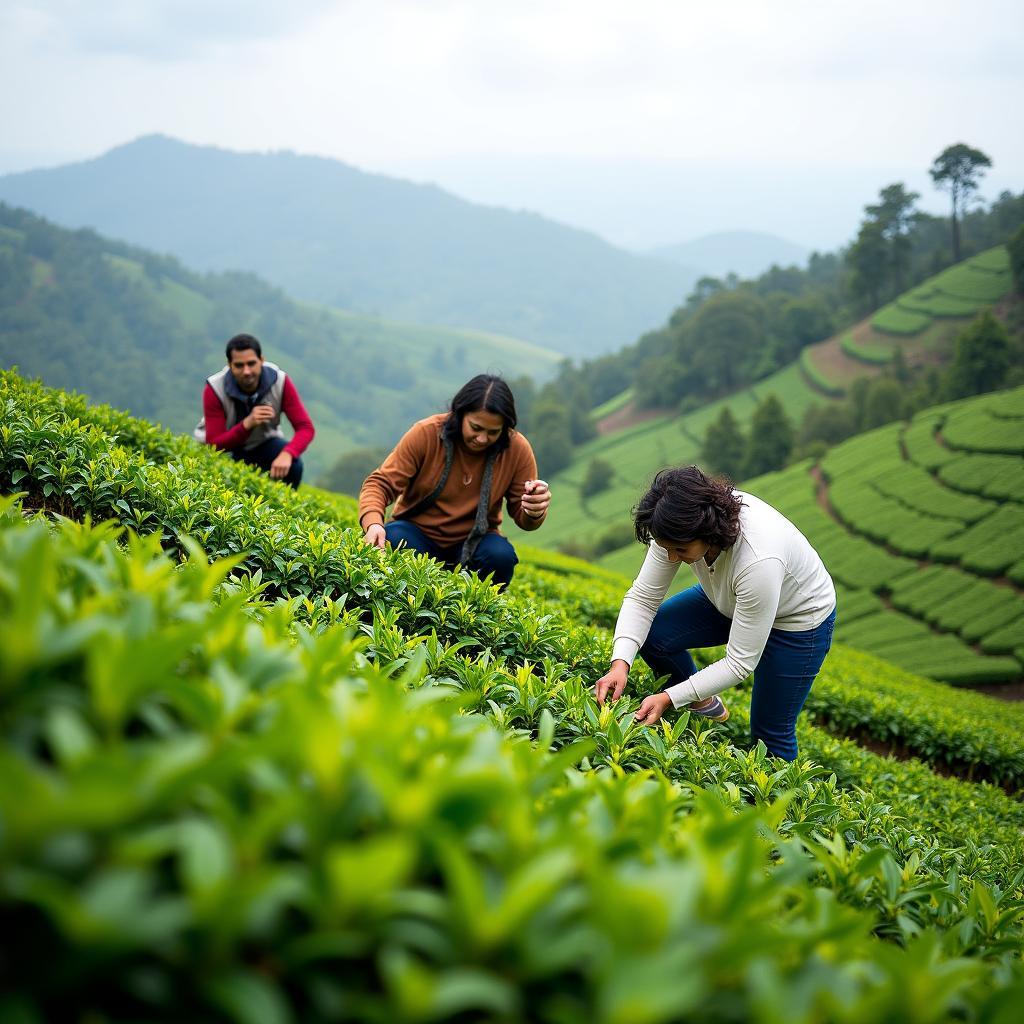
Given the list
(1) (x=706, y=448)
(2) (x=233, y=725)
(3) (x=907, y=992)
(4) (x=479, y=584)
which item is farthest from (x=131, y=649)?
(1) (x=706, y=448)

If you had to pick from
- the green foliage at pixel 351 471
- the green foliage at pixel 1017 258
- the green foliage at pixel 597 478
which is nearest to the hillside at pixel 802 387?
the green foliage at pixel 597 478

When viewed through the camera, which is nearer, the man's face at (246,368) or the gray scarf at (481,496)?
the gray scarf at (481,496)

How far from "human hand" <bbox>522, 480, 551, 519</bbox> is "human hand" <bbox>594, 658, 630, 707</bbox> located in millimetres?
1483

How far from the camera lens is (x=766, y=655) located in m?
4.21

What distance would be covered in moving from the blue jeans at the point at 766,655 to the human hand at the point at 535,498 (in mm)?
1108

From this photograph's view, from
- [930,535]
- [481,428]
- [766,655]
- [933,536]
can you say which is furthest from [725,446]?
[766,655]

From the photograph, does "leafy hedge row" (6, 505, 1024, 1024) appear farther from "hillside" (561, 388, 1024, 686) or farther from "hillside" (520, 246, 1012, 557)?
"hillside" (520, 246, 1012, 557)

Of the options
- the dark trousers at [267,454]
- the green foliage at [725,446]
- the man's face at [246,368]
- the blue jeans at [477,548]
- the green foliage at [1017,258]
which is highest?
the green foliage at [1017,258]

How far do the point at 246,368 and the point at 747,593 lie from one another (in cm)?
518

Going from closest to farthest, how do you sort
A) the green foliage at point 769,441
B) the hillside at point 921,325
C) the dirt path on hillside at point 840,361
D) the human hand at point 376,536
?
the human hand at point 376,536 < the green foliage at point 769,441 < the hillside at point 921,325 < the dirt path on hillside at point 840,361

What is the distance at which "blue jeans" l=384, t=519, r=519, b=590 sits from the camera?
540cm

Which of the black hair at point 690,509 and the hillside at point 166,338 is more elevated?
the hillside at point 166,338

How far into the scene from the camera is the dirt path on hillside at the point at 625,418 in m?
78.3

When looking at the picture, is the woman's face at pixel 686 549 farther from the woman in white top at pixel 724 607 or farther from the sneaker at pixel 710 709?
the sneaker at pixel 710 709
